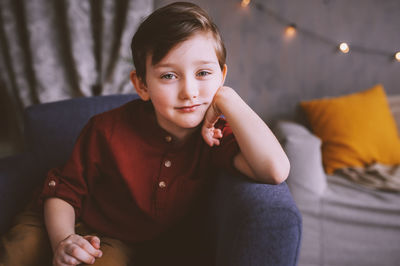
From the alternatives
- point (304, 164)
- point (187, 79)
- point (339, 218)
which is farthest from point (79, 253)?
point (339, 218)

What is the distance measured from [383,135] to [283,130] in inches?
21.6

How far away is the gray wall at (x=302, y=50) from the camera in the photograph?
165 centimetres

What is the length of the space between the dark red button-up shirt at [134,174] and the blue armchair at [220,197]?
9 cm

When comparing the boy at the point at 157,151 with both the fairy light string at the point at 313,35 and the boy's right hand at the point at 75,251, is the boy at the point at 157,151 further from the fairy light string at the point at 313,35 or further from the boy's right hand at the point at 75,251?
the fairy light string at the point at 313,35

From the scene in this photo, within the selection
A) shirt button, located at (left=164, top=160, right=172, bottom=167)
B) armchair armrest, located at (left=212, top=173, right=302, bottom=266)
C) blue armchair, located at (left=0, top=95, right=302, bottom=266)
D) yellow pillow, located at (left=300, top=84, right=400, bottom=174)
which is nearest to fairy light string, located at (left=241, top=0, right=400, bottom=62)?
yellow pillow, located at (left=300, top=84, right=400, bottom=174)

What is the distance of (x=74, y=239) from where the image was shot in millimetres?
640

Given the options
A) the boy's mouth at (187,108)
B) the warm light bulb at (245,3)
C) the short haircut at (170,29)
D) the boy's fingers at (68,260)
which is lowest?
the boy's fingers at (68,260)

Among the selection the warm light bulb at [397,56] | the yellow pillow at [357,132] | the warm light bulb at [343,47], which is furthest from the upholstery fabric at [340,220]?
the warm light bulb at [397,56]

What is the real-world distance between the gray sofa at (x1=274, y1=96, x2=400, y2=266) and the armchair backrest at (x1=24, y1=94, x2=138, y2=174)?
0.94 metres

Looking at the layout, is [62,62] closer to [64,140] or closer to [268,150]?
[64,140]

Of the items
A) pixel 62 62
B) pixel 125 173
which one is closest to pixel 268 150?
pixel 125 173

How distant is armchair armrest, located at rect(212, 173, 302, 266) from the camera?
0.52 metres

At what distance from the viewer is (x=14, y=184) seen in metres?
0.89

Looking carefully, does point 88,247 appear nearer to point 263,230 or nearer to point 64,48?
point 263,230
